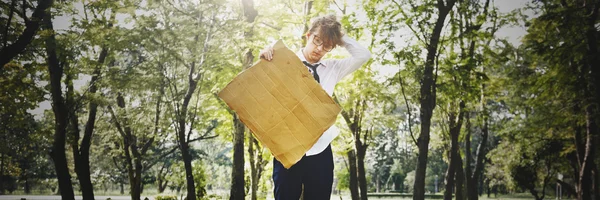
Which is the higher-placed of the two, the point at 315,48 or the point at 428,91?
the point at 428,91

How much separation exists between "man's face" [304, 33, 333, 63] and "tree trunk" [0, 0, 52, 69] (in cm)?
957

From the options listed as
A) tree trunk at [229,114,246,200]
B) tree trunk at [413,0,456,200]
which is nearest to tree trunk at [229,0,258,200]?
tree trunk at [229,114,246,200]

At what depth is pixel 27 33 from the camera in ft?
31.4

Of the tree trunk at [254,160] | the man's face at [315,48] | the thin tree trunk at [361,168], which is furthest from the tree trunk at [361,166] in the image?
the man's face at [315,48]

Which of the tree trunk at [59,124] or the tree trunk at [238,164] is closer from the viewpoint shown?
the tree trunk at [238,164]

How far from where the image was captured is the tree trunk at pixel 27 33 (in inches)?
358

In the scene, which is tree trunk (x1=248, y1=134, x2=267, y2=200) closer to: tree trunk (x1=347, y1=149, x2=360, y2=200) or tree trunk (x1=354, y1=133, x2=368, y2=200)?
tree trunk (x1=347, y1=149, x2=360, y2=200)

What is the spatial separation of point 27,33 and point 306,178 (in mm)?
10164

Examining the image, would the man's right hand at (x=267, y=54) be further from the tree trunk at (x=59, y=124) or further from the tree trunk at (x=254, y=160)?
the tree trunk at (x=254, y=160)

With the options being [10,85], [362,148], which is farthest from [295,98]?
[362,148]

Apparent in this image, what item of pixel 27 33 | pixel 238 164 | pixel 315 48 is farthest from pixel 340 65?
pixel 27 33

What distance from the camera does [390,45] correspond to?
10023 mm

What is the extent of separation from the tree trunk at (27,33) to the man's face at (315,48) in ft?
31.4

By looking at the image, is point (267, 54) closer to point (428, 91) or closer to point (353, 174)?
point (428, 91)
